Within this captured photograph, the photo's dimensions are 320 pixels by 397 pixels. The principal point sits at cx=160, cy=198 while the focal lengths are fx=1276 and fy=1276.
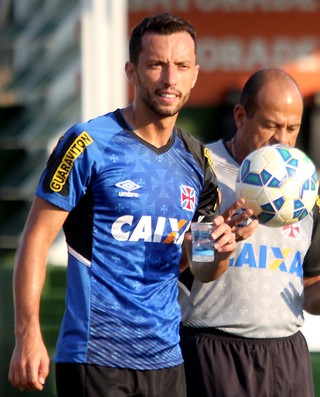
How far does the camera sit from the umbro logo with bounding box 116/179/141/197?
4.86m

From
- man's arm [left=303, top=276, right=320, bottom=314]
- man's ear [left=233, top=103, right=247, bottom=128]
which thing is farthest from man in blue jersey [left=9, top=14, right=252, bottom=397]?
man's arm [left=303, top=276, right=320, bottom=314]

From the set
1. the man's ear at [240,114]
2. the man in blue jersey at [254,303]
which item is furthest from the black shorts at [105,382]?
the man's ear at [240,114]

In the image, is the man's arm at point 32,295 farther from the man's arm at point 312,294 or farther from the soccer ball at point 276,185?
the man's arm at point 312,294

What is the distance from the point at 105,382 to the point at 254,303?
94 centimetres

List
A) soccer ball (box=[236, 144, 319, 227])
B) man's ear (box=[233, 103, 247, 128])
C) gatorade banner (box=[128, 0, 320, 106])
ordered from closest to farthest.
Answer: soccer ball (box=[236, 144, 319, 227]) < man's ear (box=[233, 103, 247, 128]) < gatorade banner (box=[128, 0, 320, 106])

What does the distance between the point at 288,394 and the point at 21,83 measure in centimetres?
939

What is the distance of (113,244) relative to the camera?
4.84 metres

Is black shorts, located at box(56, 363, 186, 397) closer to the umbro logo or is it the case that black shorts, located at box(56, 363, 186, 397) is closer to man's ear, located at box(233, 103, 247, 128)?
the umbro logo

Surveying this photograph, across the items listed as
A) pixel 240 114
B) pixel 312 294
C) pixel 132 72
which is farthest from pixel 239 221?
pixel 312 294

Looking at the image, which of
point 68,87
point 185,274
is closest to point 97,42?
point 68,87

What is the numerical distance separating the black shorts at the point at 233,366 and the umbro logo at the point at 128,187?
3.05ft

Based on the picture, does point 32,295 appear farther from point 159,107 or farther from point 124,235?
point 159,107

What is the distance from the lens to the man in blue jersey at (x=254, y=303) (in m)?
5.48

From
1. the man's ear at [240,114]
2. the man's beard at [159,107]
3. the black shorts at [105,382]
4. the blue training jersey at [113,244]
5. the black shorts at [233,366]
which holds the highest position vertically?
the man's beard at [159,107]
